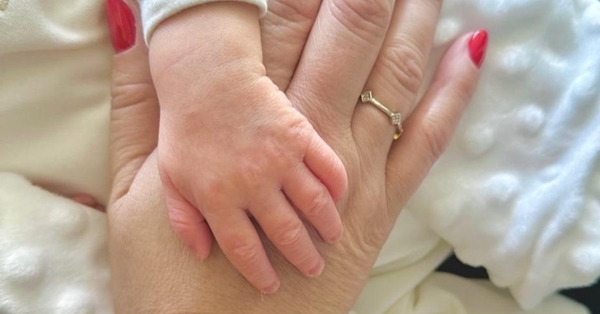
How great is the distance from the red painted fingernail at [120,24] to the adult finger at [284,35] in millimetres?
148

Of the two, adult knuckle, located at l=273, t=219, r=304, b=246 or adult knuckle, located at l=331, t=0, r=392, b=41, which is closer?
adult knuckle, located at l=273, t=219, r=304, b=246

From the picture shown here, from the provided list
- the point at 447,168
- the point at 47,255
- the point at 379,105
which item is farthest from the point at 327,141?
the point at 47,255

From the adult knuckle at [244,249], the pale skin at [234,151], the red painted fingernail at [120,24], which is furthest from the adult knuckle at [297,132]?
the red painted fingernail at [120,24]

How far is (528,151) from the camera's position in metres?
0.84

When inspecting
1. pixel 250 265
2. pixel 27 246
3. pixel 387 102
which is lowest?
pixel 27 246

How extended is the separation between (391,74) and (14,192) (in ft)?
1.49

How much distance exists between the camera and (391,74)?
773mm

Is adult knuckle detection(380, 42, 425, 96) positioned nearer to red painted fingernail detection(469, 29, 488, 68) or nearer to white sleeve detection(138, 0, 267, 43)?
red painted fingernail detection(469, 29, 488, 68)

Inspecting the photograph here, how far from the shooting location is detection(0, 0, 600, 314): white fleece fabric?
0.73 meters

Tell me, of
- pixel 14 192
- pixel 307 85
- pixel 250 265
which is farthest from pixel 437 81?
pixel 14 192

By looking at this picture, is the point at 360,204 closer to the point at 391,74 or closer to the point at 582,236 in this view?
the point at 391,74

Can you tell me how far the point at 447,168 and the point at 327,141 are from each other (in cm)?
20

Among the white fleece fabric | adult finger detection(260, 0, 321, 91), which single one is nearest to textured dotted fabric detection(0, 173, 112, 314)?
the white fleece fabric

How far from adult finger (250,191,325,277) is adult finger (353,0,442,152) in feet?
0.53
